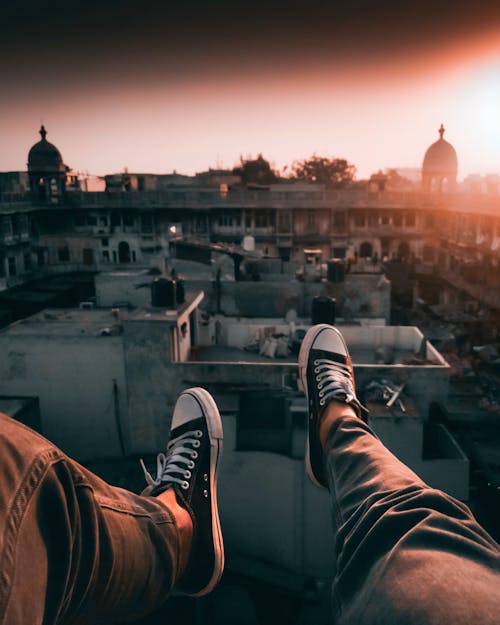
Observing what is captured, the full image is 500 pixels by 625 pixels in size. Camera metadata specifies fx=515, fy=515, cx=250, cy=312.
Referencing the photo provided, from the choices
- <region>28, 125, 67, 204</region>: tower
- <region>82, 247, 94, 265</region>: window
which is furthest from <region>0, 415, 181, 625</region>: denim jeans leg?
<region>28, 125, 67, 204</region>: tower

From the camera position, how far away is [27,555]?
157 cm

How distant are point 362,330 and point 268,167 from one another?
47.6 meters

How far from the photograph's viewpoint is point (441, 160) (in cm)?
4288

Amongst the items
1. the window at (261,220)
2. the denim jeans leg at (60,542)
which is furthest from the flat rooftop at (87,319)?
the window at (261,220)

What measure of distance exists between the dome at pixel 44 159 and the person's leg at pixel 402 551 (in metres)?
42.2

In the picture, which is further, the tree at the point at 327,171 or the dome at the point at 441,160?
the tree at the point at 327,171

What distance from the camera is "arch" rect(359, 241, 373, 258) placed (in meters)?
39.7

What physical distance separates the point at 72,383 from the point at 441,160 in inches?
1514

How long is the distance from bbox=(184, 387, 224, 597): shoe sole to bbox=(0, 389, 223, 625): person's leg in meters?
1.09

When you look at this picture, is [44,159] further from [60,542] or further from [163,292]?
[60,542]

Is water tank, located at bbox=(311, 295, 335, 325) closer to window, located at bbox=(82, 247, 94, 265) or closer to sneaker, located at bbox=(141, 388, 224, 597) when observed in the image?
sneaker, located at bbox=(141, 388, 224, 597)

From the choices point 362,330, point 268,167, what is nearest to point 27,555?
point 362,330

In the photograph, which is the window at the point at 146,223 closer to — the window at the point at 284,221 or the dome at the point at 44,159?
the dome at the point at 44,159

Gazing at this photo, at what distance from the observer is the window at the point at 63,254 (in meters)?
40.0
